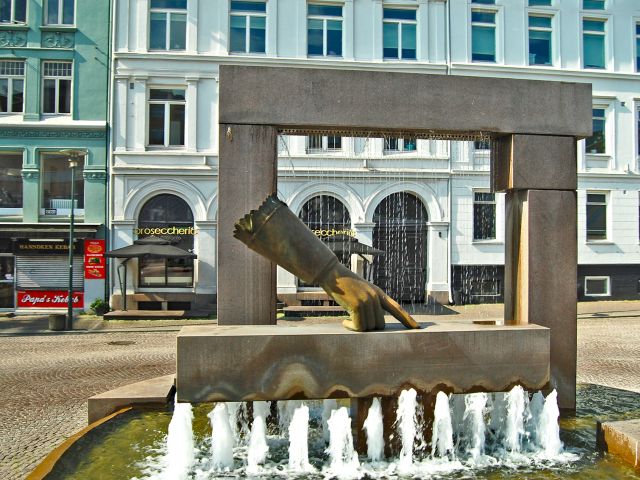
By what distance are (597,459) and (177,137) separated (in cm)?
2032

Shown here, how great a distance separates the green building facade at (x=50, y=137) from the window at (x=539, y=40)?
17.6 m

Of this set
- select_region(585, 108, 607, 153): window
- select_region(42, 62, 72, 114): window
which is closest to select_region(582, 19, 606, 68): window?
select_region(585, 108, 607, 153): window

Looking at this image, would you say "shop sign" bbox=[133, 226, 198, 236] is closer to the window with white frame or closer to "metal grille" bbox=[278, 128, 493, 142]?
"metal grille" bbox=[278, 128, 493, 142]

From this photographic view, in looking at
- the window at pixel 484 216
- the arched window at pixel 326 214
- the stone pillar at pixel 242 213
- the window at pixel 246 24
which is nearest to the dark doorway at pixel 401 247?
the arched window at pixel 326 214

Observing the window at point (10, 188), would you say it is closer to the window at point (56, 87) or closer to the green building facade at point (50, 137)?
the green building facade at point (50, 137)

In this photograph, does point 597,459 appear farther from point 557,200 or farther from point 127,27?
point 127,27

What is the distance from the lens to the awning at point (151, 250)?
66.3ft

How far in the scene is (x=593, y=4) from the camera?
2461cm

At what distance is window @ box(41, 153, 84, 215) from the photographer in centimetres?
2250

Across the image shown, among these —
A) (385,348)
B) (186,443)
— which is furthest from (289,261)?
(186,443)

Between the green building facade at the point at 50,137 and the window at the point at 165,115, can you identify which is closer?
the green building facade at the point at 50,137

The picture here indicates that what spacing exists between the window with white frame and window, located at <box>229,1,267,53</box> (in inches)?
663

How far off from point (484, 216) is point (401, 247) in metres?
3.70

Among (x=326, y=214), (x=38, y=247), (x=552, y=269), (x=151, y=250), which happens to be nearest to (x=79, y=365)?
(x=151, y=250)
